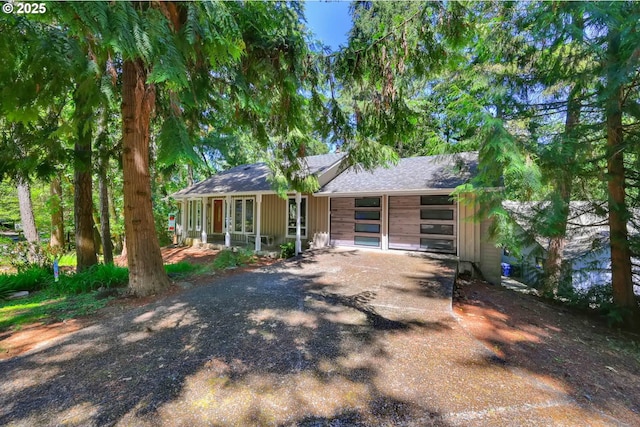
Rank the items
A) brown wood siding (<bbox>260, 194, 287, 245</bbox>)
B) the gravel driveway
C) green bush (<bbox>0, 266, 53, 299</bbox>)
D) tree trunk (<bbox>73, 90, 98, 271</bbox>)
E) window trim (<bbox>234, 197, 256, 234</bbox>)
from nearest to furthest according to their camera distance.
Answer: the gravel driveway, green bush (<bbox>0, 266, 53, 299</bbox>), tree trunk (<bbox>73, 90, 98, 271</bbox>), brown wood siding (<bbox>260, 194, 287, 245</bbox>), window trim (<bbox>234, 197, 256, 234</bbox>)

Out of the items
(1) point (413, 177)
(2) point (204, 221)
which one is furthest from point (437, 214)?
(2) point (204, 221)

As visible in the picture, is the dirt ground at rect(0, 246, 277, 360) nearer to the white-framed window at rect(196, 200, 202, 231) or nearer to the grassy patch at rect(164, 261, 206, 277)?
the grassy patch at rect(164, 261, 206, 277)

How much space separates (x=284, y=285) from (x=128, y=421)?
407cm

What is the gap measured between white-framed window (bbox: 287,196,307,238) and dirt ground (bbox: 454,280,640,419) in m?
7.02

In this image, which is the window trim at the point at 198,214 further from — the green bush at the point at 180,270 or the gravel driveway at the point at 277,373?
the gravel driveway at the point at 277,373

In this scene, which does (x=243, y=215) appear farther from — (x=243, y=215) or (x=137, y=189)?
(x=137, y=189)

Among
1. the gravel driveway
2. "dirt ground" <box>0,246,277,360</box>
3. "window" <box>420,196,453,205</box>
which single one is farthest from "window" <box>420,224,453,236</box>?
"dirt ground" <box>0,246,277,360</box>

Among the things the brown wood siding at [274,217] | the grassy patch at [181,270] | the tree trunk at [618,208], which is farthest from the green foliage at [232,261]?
the tree trunk at [618,208]

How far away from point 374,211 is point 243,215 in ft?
22.8

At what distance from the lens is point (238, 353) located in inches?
130

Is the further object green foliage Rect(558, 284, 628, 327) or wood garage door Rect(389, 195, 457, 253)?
wood garage door Rect(389, 195, 457, 253)

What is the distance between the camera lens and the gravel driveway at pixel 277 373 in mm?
2334

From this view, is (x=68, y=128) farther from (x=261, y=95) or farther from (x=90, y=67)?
(x=261, y=95)

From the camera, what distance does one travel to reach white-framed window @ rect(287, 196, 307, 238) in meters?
12.2
